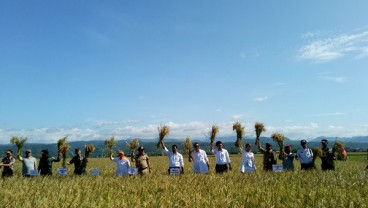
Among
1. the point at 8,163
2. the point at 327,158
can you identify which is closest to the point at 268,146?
the point at 327,158

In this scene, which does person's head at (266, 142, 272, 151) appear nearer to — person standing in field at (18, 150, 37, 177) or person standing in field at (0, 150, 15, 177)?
person standing in field at (18, 150, 37, 177)

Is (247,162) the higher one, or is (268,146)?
(268,146)

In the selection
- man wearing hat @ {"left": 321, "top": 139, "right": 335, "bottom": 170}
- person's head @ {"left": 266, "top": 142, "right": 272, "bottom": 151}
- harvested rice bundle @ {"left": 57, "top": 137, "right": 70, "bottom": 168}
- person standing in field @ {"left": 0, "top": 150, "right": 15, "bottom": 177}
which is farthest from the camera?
harvested rice bundle @ {"left": 57, "top": 137, "right": 70, "bottom": 168}

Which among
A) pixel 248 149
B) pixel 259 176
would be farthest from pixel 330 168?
pixel 259 176

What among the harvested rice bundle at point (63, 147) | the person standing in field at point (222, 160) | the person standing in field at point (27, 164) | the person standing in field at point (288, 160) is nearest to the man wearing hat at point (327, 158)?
the person standing in field at point (288, 160)

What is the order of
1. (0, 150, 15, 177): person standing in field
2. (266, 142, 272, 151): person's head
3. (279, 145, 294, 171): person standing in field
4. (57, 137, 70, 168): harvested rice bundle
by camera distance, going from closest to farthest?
(266, 142, 272, 151): person's head → (0, 150, 15, 177): person standing in field → (279, 145, 294, 171): person standing in field → (57, 137, 70, 168): harvested rice bundle

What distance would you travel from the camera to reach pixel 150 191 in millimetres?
9945

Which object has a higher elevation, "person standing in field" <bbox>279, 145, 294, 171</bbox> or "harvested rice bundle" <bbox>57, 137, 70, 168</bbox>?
"harvested rice bundle" <bbox>57, 137, 70, 168</bbox>

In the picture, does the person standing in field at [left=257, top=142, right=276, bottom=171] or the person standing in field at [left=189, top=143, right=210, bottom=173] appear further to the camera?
the person standing in field at [left=257, top=142, right=276, bottom=171]

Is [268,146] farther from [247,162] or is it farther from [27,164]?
[27,164]

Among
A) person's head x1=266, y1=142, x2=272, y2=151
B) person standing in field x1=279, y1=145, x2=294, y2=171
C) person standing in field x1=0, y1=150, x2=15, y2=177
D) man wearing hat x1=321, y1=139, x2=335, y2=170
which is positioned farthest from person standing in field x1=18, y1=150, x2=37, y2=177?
man wearing hat x1=321, y1=139, x2=335, y2=170

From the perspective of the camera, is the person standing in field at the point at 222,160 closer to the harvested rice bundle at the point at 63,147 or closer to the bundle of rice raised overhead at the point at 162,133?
the bundle of rice raised overhead at the point at 162,133

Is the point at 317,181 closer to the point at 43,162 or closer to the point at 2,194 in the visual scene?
the point at 2,194

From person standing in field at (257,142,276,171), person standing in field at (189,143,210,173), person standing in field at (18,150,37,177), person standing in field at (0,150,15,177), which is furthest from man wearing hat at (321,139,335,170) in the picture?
person standing in field at (0,150,15,177)
